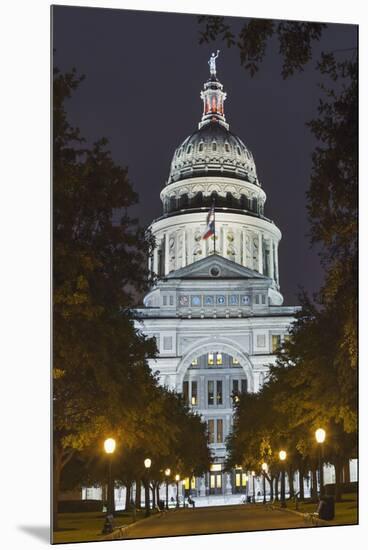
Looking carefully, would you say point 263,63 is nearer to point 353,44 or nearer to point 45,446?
point 353,44

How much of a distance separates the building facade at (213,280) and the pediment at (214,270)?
0.10 ft

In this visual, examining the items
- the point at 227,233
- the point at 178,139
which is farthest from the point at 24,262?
the point at 227,233

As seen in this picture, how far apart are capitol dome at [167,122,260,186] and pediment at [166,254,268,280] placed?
2.16m

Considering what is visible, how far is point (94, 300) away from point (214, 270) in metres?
5.57

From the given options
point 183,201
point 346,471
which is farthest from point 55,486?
point 183,201

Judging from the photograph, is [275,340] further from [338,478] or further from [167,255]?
[167,255]

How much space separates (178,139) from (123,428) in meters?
6.30

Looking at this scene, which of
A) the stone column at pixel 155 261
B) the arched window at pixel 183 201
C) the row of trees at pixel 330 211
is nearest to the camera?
the row of trees at pixel 330 211

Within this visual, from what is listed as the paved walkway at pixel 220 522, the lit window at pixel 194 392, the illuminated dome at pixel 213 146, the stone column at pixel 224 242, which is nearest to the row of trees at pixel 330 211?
the illuminated dome at pixel 213 146

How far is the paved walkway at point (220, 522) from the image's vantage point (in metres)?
18.3

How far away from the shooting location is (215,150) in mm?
25922

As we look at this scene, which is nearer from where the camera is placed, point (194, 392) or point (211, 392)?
point (211, 392)

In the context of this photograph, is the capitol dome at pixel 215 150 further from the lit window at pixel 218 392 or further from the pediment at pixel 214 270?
the lit window at pixel 218 392

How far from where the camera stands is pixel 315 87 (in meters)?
19.4
